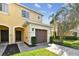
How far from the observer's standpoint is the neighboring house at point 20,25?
12.5 ft

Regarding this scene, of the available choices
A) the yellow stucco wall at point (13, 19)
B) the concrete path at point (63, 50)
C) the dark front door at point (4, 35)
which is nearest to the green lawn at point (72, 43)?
the concrete path at point (63, 50)

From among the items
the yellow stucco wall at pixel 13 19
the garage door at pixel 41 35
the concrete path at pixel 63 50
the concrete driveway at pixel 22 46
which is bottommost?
the concrete path at pixel 63 50

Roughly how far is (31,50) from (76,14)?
1603 millimetres

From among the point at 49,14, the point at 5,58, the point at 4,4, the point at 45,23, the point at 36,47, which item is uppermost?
the point at 4,4

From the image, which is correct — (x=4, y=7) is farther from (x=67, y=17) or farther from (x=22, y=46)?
(x=67, y=17)

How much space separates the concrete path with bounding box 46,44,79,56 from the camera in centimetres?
392

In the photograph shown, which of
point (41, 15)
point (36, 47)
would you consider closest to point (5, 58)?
point (36, 47)

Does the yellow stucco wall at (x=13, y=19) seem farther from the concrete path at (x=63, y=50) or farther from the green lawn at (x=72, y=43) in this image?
the green lawn at (x=72, y=43)

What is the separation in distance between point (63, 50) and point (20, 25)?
4.58 feet

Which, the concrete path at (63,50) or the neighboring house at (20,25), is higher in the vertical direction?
the neighboring house at (20,25)

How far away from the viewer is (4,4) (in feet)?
12.6

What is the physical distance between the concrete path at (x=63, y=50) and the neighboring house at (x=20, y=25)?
0.27m

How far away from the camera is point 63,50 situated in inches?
157

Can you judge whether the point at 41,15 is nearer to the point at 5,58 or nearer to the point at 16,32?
the point at 16,32
